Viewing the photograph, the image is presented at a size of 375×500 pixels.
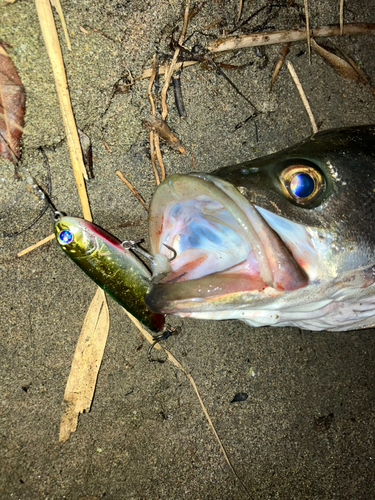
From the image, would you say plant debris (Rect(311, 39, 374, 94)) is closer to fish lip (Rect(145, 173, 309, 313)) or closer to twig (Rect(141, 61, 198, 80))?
twig (Rect(141, 61, 198, 80))

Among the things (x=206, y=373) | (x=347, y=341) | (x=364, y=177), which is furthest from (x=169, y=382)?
(x=364, y=177)

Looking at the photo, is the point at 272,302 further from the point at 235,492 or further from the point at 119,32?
the point at 119,32

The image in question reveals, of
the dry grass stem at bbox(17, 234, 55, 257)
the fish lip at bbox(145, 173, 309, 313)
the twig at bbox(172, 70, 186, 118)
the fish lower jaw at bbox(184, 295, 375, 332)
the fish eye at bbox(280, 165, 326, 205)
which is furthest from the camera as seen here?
the twig at bbox(172, 70, 186, 118)

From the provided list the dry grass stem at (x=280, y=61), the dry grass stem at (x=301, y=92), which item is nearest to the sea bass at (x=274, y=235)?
the dry grass stem at (x=301, y=92)

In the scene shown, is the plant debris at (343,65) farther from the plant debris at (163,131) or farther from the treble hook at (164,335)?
the treble hook at (164,335)

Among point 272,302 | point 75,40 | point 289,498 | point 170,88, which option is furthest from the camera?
point 289,498

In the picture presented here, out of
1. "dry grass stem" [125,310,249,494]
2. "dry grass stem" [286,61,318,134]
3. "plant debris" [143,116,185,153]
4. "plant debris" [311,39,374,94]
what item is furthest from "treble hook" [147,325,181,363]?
"plant debris" [311,39,374,94]
